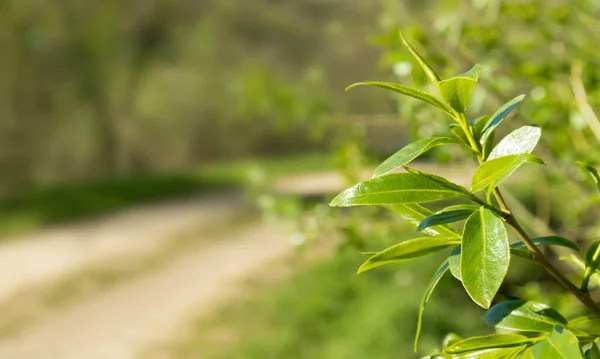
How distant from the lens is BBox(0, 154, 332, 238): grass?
1120 cm

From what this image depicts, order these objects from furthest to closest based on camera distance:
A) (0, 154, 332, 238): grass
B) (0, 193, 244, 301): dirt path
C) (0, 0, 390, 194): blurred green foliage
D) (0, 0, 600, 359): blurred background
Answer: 1. (0, 0, 390, 194): blurred green foliage
2. (0, 154, 332, 238): grass
3. (0, 193, 244, 301): dirt path
4. (0, 0, 600, 359): blurred background

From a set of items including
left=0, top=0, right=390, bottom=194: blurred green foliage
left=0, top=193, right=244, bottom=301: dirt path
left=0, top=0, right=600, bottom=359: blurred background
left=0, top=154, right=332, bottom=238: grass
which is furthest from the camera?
left=0, top=0, right=390, bottom=194: blurred green foliage

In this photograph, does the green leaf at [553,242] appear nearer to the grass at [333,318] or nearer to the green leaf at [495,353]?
the green leaf at [495,353]

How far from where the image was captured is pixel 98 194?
12883mm

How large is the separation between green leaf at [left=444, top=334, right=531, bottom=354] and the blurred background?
285mm

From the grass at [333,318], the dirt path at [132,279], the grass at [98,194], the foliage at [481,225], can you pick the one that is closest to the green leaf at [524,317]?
the foliage at [481,225]

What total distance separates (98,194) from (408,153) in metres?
12.7

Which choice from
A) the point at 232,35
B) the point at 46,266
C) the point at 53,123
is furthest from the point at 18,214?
the point at 232,35

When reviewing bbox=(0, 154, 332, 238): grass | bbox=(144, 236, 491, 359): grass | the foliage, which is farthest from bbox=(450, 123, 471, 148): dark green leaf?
bbox=(0, 154, 332, 238): grass

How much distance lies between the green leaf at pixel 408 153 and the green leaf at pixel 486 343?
0.16 meters

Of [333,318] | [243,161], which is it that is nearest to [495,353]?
[333,318]

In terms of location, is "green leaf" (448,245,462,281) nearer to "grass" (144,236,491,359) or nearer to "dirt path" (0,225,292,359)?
"grass" (144,236,491,359)

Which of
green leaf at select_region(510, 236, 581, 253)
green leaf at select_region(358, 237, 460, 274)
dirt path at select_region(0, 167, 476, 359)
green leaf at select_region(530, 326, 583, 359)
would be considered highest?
green leaf at select_region(358, 237, 460, 274)

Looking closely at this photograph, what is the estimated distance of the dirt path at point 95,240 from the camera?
848 centimetres
